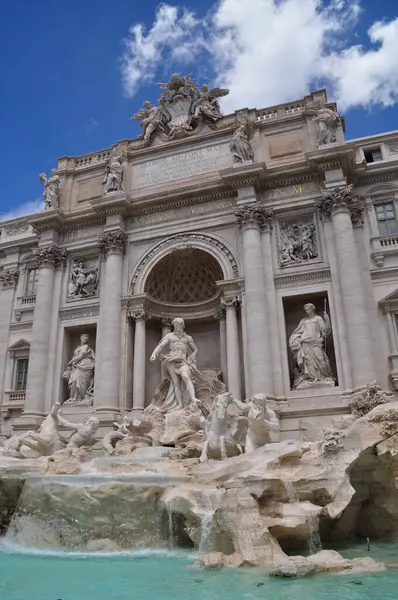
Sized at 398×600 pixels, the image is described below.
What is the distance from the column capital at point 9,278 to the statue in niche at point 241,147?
11.1 metres

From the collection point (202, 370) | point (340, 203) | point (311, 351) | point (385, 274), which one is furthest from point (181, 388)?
point (340, 203)

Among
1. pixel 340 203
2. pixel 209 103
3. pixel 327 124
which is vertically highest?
pixel 209 103

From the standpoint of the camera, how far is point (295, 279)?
1708 cm

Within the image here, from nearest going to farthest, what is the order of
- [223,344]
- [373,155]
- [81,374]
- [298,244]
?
[298,244], [223,344], [81,374], [373,155]

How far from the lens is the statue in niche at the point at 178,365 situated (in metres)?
16.1

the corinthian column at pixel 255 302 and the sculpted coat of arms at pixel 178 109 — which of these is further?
the sculpted coat of arms at pixel 178 109

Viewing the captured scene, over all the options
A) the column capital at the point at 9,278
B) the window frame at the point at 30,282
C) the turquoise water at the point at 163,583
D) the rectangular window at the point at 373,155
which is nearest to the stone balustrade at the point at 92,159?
the window frame at the point at 30,282

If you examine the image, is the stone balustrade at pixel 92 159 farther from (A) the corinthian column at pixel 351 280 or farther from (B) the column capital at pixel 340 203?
(A) the corinthian column at pixel 351 280

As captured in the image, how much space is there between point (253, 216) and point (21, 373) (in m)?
11.5

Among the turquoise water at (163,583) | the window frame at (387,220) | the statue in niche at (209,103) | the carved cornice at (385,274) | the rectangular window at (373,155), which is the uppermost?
the statue in niche at (209,103)

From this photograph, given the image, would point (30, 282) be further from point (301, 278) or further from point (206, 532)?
point (206, 532)

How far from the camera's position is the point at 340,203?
16.9 m

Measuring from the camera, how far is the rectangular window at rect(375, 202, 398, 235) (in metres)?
17.3

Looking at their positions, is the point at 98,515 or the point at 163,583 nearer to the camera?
the point at 163,583
